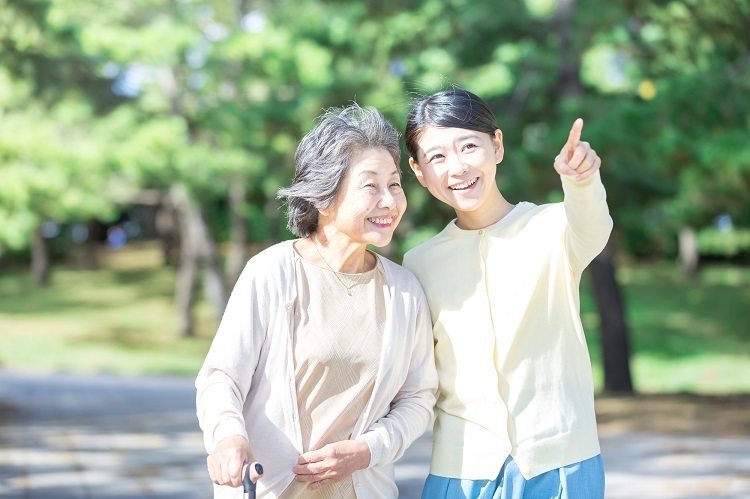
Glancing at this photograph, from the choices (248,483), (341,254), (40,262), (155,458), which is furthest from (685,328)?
(248,483)

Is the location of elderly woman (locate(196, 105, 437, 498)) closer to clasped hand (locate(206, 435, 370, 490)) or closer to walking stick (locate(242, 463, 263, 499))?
clasped hand (locate(206, 435, 370, 490))

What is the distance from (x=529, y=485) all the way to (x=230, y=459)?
2.16ft

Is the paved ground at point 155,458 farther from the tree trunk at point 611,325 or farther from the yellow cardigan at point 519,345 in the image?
the yellow cardigan at point 519,345

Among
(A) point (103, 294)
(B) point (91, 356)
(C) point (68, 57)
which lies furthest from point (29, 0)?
(A) point (103, 294)

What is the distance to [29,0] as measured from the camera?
27.7 ft

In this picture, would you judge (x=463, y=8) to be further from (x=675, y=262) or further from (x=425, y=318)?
(x=675, y=262)

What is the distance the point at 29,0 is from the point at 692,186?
5682 mm

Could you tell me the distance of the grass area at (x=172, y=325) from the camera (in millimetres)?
18000

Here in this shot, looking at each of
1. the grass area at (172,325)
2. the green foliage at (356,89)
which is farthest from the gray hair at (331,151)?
the grass area at (172,325)

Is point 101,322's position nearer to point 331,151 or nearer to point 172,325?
point 172,325

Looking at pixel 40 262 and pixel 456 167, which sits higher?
pixel 40 262

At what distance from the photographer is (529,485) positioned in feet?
7.06

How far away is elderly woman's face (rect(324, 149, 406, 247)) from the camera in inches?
83.2

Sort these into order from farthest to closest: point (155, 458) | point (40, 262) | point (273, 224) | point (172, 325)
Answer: point (40, 262)
point (172, 325)
point (273, 224)
point (155, 458)
